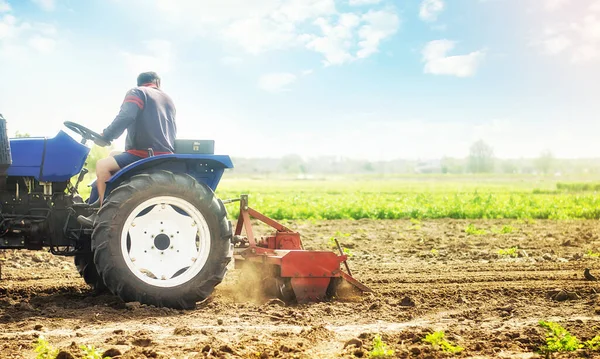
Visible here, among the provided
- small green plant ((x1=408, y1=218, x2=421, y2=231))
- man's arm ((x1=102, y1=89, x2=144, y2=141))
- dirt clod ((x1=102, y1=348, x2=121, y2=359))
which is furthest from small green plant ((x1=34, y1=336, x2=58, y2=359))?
small green plant ((x1=408, y1=218, x2=421, y2=231))

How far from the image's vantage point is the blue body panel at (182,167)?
5.43 m

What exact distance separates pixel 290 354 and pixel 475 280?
3883 millimetres

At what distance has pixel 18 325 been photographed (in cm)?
488

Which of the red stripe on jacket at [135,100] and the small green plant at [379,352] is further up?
the red stripe on jacket at [135,100]

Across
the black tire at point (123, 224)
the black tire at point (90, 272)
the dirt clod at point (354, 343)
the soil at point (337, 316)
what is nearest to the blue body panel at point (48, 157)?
the black tire at point (123, 224)

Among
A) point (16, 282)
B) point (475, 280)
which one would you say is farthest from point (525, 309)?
point (16, 282)

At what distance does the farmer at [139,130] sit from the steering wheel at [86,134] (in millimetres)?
92

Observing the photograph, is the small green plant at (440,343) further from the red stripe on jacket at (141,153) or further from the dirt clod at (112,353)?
the red stripe on jacket at (141,153)

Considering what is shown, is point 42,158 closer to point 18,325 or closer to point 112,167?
point 112,167

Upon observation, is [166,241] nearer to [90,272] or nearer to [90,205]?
[90,205]

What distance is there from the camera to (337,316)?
541 cm

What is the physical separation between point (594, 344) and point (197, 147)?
12.2 ft

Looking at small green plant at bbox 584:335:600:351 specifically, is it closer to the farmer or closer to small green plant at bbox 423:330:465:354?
small green plant at bbox 423:330:465:354

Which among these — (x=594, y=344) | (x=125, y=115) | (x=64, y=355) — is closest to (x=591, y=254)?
(x=594, y=344)
